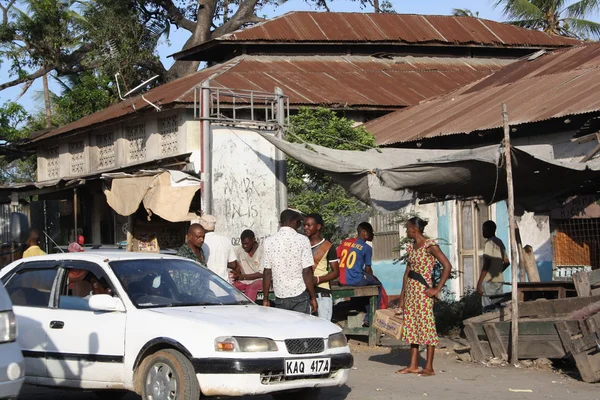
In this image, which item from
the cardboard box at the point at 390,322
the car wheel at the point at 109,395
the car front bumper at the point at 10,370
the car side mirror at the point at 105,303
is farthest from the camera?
the cardboard box at the point at 390,322

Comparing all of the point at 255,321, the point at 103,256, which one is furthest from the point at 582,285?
the point at 103,256

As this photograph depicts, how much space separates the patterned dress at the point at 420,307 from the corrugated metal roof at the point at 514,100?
4887 mm

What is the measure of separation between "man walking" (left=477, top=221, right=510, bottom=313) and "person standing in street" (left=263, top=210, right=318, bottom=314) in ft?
11.9

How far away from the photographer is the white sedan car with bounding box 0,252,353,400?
708 cm

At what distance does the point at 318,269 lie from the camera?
35.8 ft

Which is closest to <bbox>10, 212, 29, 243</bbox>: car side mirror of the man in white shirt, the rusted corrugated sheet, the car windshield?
the man in white shirt

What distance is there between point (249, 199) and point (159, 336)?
272 inches

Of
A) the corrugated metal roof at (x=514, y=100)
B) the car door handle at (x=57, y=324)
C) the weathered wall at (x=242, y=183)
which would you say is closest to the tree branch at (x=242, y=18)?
the corrugated metal roof at (x=514, y=100)

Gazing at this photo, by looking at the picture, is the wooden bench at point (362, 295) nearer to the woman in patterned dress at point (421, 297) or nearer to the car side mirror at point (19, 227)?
the woman in patterned dress at point (421, 297)

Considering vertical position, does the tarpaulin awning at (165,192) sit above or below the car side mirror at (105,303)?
above

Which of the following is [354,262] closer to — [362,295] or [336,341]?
[362,295]

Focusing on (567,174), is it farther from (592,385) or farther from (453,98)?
(453,98)

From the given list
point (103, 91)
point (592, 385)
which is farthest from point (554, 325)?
point (103, 91)

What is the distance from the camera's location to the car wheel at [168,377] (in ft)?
23.1
